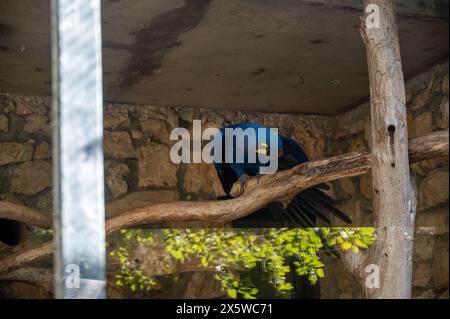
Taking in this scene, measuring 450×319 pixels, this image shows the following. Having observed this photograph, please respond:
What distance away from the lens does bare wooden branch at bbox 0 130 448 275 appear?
2.14 meters

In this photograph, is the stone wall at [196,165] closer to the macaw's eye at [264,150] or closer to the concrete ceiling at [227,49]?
the concrete ceiling at [227,49]

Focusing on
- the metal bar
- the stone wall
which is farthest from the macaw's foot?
the metal bar

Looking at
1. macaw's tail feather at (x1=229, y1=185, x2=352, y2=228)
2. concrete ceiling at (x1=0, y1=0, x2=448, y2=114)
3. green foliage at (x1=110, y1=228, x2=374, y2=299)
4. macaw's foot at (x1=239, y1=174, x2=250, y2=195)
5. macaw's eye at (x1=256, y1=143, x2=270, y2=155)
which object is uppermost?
concrete ceiling at (x1=0, y1=0, x2=448, y2=114)

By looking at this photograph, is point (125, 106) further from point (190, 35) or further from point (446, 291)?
point (446, 291)

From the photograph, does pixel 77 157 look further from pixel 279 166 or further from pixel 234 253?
pixel 234 253

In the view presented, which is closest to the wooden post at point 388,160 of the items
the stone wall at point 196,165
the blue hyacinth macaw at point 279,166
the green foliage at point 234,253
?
the blue hyacinth macaw at point 279,166

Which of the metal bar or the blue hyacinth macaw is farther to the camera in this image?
the blue hyacinth macaw

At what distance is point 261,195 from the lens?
2324 mm

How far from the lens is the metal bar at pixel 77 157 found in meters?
1.15

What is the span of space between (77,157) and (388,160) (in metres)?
1.15

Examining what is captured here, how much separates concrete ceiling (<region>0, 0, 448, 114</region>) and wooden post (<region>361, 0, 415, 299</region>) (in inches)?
20.1

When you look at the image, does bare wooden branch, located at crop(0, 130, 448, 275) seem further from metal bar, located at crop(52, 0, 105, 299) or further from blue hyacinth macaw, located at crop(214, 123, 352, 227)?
metal bar, located at crop(52, 0, 105, 299)

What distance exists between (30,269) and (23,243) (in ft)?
1.02

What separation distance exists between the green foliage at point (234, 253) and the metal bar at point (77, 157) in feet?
5.86
